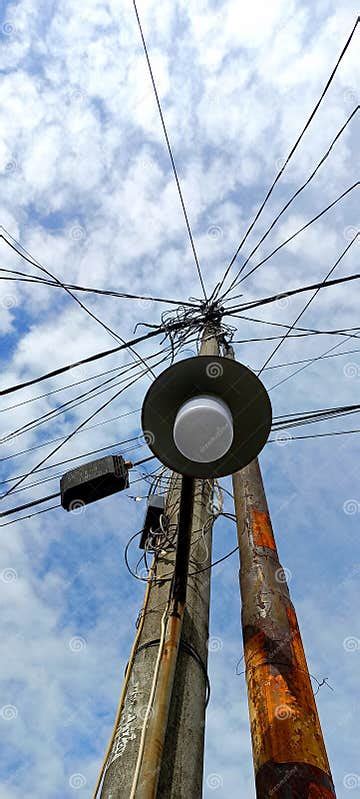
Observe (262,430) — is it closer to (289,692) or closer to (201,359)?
(201,359)

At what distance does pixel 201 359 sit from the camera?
6.26ft

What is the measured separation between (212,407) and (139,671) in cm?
119

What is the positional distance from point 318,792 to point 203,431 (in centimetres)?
118

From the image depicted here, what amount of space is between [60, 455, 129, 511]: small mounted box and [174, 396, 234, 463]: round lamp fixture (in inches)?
63.7

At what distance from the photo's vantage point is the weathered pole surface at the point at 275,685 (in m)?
1.74

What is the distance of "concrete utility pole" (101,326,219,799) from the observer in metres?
1.75

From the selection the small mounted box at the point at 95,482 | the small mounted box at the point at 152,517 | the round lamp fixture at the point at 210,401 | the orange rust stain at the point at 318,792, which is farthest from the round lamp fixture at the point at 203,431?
the small mounted box at the point at 152,517

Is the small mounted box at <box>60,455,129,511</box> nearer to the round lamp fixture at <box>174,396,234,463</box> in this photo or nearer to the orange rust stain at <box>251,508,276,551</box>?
the orange rust stain at <box>251,508,276,551</box>

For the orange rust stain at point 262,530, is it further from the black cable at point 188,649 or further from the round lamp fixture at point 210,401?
the round lamp fixture at point 210,401

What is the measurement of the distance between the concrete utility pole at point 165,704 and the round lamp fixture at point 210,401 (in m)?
0.16

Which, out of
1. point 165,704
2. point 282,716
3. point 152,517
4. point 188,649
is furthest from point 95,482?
point 282,716

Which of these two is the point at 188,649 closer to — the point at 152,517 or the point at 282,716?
the point at 282,716

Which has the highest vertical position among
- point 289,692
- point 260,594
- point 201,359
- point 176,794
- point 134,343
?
Answer: point 134,343

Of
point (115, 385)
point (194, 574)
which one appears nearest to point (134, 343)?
point (115, 385)
